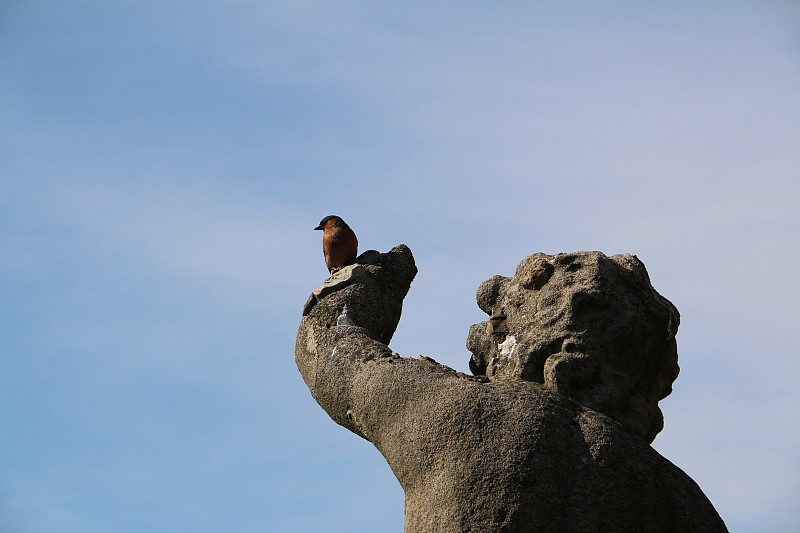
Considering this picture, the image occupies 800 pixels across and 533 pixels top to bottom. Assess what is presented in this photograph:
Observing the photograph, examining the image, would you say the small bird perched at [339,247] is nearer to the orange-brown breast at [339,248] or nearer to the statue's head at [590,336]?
the orange-brown breast at [339,248]

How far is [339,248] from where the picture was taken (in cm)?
880

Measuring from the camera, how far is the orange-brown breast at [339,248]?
8.80 meters

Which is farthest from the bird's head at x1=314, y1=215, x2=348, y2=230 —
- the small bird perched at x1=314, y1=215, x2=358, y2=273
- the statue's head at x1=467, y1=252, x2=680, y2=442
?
the statue's head at x1=467, y1=252, x2=680, y2=442

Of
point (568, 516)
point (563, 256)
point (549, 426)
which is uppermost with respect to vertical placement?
point (563, 256)

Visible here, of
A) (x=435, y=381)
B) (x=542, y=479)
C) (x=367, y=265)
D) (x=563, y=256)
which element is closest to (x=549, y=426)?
(x=542, y=479)

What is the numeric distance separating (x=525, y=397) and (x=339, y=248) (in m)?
2.34

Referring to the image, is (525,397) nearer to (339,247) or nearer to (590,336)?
(590,336)

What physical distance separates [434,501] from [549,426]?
31.3 inches

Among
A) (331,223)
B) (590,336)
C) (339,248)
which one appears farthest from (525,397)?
(331,223)

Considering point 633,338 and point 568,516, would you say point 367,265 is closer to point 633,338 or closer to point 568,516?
point 633,338

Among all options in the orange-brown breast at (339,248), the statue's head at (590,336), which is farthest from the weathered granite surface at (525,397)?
the orange-brown breast at (339,248)

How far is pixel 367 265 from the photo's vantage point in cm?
863

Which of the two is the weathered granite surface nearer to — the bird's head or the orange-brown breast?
the orange-brown breast

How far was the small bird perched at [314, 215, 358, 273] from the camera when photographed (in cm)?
880
